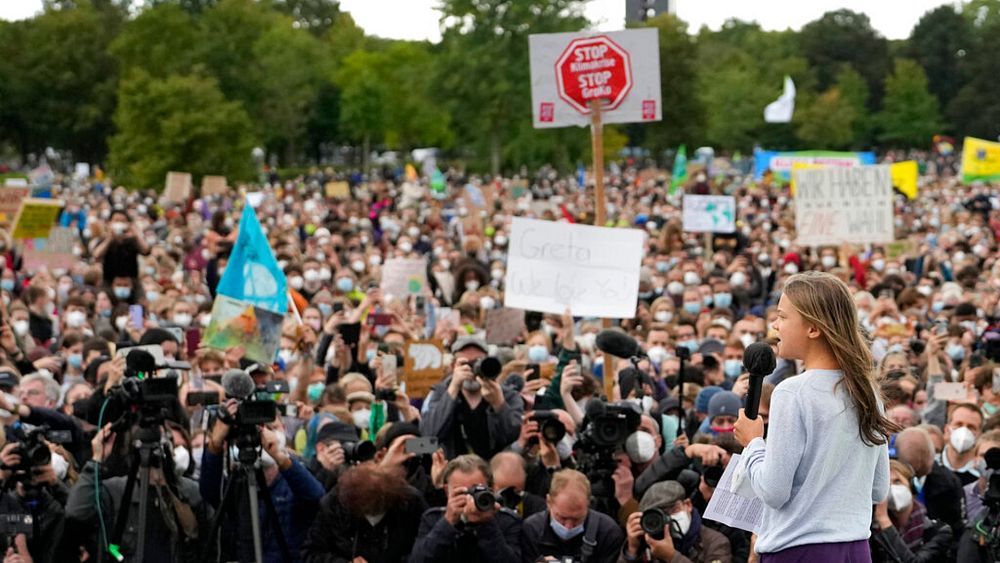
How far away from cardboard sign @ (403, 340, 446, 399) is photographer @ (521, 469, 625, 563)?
9.54ft

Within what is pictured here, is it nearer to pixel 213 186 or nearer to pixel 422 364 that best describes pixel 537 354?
pixel 422 364

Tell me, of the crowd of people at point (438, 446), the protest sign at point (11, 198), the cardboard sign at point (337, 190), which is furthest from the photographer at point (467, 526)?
the cardboard sign at point (337, 190)

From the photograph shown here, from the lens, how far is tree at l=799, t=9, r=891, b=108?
11019 cm

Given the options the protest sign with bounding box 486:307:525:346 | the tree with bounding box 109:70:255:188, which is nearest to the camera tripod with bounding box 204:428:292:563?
the protest sign with bounding box 486:307:525:346

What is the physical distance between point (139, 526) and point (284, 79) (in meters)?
79.4

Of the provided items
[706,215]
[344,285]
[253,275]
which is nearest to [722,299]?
[344,285]

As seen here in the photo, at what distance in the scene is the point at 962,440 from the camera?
29.6 ft

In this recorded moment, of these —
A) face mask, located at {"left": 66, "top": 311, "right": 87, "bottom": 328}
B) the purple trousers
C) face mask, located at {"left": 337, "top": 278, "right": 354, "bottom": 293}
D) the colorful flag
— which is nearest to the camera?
the purple trousers

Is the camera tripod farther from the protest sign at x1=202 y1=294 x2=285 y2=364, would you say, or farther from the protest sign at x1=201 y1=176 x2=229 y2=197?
the protest sign at x1=201 y1=176 x2=229 y2=197

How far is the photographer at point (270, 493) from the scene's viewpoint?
7301 mm

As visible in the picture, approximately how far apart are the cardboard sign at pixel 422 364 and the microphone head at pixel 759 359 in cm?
609

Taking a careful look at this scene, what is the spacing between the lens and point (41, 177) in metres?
36.5

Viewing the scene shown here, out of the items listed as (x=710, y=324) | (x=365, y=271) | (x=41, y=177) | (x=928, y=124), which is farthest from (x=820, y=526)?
(x=928, y=124)

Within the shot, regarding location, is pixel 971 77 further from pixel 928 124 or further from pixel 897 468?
pixel 897 468
